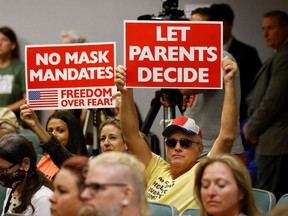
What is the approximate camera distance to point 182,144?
20.5 ft

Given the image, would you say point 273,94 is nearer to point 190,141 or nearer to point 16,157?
point 190,141

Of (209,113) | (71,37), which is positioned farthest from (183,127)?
(71,37)

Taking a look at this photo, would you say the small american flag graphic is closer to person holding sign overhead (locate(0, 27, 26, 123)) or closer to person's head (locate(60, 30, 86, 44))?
person holding sign overhead (locate(0, 27, 26, 123))

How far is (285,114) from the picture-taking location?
8.48 metres

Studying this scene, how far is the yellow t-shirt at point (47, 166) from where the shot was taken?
7340 mm

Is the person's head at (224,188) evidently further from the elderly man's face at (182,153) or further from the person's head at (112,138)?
the person's head at (112,138)

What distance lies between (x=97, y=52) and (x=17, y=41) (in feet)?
11.8

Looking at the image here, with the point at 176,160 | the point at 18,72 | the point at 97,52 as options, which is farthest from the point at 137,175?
the point at 18,72

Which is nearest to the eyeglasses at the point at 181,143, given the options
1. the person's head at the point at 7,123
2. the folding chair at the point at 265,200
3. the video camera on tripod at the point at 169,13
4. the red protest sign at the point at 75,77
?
the folding chair at the point at 265,200

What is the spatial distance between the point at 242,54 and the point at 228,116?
3.38 meters

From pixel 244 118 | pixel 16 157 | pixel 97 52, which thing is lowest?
pixel 244 118

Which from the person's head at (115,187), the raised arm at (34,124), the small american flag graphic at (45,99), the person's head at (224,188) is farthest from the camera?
the small american flag graphic at (45,99)

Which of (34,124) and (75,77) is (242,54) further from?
(34,124)

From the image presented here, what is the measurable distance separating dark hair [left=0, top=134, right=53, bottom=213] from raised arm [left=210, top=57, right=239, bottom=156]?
1.07 meters
